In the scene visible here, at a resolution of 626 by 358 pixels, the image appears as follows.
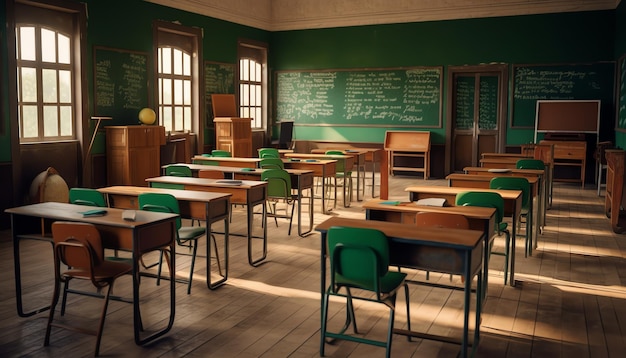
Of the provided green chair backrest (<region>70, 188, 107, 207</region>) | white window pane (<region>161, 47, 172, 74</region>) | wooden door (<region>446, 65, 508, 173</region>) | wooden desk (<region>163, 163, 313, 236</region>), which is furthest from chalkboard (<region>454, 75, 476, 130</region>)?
green chair backrest (<region>70, 188, 107, 207</region>)

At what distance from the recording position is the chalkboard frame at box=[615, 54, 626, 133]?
9516mm

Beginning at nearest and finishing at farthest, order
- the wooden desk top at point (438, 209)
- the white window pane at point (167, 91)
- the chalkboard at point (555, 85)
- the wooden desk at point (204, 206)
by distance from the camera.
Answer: the wooden desk top at point (438, 209), the wooden desk at point (204, 206), the white window pane at point (167, 91), the chalkboard at point (555, 85)

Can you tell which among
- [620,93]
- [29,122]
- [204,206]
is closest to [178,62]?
[29,122]

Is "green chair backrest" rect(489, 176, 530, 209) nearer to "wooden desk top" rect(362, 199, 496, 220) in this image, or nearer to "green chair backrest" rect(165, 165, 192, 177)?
"wooden desk top" rect(362, 199, 496, 220)

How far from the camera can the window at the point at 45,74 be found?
756 cm

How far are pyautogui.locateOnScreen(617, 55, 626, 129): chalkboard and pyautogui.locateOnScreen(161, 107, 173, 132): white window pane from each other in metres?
7.30

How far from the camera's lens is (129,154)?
8617mm

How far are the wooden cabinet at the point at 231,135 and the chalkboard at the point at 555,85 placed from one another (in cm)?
518

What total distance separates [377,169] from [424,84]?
6.72ft

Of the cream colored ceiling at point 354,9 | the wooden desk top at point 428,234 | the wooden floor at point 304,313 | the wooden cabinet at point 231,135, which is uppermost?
the cream colored ceiling at point 354,9

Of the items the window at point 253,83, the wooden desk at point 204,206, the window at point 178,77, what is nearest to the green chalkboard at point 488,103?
the window at point 253,83

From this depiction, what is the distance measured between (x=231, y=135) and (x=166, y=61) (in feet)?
5.59

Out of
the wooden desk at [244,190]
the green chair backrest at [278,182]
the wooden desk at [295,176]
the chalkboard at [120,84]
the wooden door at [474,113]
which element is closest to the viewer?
the wooden desk at [244,190]

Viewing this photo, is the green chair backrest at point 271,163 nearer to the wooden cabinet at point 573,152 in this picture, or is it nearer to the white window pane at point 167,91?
the white window pane at point 167,91
